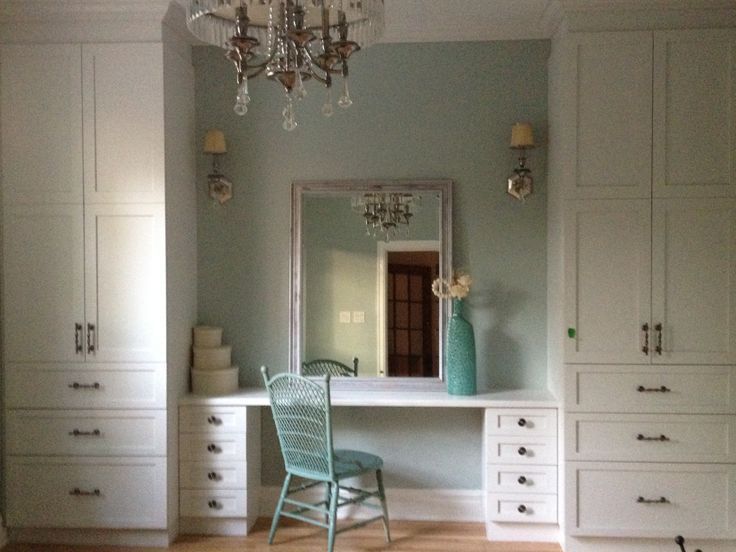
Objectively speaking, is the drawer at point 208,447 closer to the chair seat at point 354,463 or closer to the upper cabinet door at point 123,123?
the chair seat at point 354,463

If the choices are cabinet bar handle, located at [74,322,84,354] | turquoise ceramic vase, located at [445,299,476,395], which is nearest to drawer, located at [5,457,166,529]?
cabinet bar handle, located at [74,322,84,354]

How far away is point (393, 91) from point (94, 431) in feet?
7.55

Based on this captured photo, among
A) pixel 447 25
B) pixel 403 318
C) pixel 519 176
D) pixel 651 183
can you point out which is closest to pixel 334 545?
pixel 403 318

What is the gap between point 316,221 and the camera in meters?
3.61

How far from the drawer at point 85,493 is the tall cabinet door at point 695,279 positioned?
249 cm

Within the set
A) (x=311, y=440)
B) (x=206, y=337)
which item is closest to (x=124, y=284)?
(x=206, y=337)

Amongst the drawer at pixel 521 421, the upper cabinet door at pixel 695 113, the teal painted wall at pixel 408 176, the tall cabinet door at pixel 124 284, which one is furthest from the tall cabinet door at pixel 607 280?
the tall cabinet door at pixel 124 284

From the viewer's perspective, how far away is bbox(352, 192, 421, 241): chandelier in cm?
354

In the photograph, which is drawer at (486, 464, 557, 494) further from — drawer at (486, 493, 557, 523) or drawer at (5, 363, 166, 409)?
drawer at (5, 363, 166, 409)

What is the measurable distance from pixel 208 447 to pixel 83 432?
597 mm

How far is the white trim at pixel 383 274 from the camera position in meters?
3.54

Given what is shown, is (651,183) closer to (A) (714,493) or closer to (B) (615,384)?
(B) (615,384)

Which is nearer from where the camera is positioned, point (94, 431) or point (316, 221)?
point (94, 431)

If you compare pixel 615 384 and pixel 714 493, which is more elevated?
pixel 615 384
